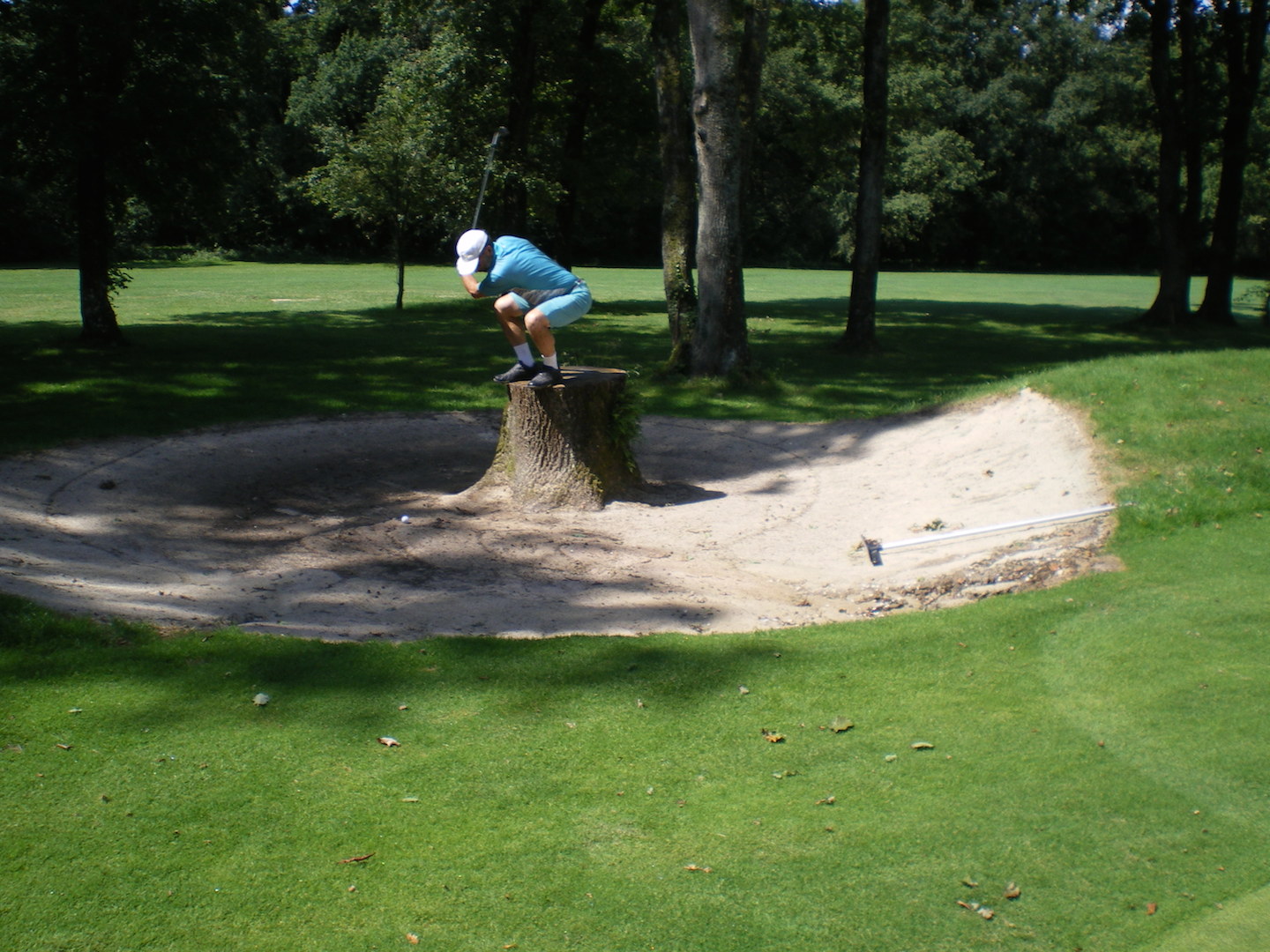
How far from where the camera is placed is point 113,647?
5828 mm

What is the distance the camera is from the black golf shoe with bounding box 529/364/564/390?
10539 mm

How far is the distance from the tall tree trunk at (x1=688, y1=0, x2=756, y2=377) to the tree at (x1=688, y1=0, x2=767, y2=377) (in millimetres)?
12

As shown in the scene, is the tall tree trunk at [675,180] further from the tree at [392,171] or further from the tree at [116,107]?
the tree at [392,171]

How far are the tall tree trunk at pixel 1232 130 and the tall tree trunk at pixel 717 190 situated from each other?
15.7 meters

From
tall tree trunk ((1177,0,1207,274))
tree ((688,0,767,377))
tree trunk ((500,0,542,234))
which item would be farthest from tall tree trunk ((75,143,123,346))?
tall tree trunk ((1177,0,1207,274))

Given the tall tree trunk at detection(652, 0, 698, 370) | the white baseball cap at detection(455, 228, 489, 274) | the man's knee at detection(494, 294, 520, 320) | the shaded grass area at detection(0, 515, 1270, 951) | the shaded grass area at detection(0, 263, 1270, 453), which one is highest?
the tall tree trunk at detection(652, 0, 698, 370)

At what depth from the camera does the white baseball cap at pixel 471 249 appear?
31.4ft

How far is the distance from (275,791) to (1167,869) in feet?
11.1

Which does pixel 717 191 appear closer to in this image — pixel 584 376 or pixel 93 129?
pixel 584 376

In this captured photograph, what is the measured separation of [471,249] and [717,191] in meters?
7.35

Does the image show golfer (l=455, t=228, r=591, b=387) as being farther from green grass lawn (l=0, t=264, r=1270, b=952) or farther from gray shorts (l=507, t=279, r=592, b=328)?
green grass lawn (l=0, t=264, r=1270, b=952)

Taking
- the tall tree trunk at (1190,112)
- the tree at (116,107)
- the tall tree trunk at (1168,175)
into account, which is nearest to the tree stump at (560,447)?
the tree at (116,107)

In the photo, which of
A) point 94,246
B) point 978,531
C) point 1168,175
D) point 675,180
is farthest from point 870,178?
point 94,246

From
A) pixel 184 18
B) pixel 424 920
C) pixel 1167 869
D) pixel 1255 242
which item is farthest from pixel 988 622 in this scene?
pixel 1255 242
